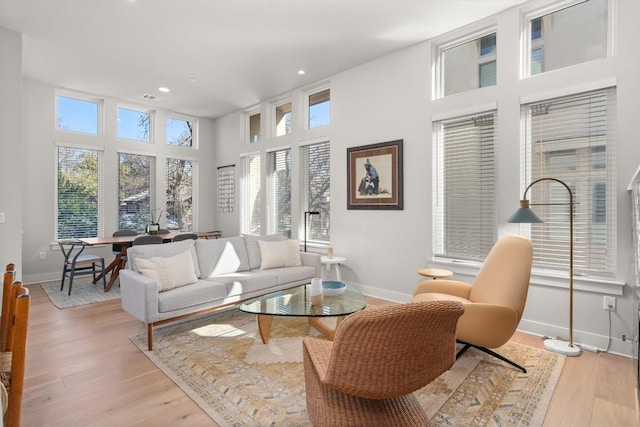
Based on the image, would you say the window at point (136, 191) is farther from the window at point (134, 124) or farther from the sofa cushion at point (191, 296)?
the sofa cushion at point (191, 296)

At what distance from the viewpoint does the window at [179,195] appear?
23.0 ft

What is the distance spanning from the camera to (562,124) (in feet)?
10.4

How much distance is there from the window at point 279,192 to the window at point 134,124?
99.1 inches

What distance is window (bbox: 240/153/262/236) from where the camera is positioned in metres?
6.57

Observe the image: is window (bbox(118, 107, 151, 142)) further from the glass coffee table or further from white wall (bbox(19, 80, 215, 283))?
the glass coffee table

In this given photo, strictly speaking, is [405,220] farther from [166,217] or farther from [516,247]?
[166,217]

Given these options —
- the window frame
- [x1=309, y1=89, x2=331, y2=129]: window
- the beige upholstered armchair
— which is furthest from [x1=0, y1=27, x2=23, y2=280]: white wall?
the beige upholstered armchair

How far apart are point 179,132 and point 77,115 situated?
5.85 ft

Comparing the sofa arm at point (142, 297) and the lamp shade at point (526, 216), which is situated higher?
the lamp shade at point (526, 216)

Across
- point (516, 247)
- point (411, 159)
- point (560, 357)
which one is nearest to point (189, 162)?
point (411, 159)

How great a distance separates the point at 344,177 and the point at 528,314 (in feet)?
9.04

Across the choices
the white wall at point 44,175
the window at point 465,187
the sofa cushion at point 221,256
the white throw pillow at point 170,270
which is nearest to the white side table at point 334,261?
the sofa cushion at point 221,256

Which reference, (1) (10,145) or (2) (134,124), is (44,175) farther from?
(1) (10,145)

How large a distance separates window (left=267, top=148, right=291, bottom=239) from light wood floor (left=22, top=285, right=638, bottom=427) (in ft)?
10.4
